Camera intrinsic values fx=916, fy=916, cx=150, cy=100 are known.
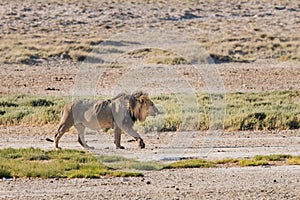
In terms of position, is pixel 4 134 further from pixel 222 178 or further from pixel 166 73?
pixel 166 73

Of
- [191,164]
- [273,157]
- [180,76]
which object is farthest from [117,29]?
[191,164]

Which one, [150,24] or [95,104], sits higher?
[95,104]

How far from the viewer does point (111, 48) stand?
5009cm

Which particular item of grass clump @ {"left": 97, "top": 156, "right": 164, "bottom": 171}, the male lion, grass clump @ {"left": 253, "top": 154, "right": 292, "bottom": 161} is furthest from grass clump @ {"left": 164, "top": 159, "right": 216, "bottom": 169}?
the male lion

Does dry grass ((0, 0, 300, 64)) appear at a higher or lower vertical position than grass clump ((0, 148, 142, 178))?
lower

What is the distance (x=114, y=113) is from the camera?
1727 cm

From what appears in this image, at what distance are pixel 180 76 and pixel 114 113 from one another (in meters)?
21.6

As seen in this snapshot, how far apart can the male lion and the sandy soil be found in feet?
1.65

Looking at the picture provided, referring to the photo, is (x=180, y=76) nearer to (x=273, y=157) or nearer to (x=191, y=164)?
(x=273, y=157)

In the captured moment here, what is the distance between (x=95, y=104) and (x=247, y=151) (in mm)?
3060

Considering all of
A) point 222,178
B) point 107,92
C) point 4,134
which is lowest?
point 107,92

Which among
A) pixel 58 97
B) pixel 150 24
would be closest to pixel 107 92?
pixel 58 97

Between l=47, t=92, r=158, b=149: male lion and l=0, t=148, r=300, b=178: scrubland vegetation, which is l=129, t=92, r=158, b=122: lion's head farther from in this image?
l=0, t=148, r=300, b=178: scrubland vegetation

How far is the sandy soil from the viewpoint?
1344 centimetres
